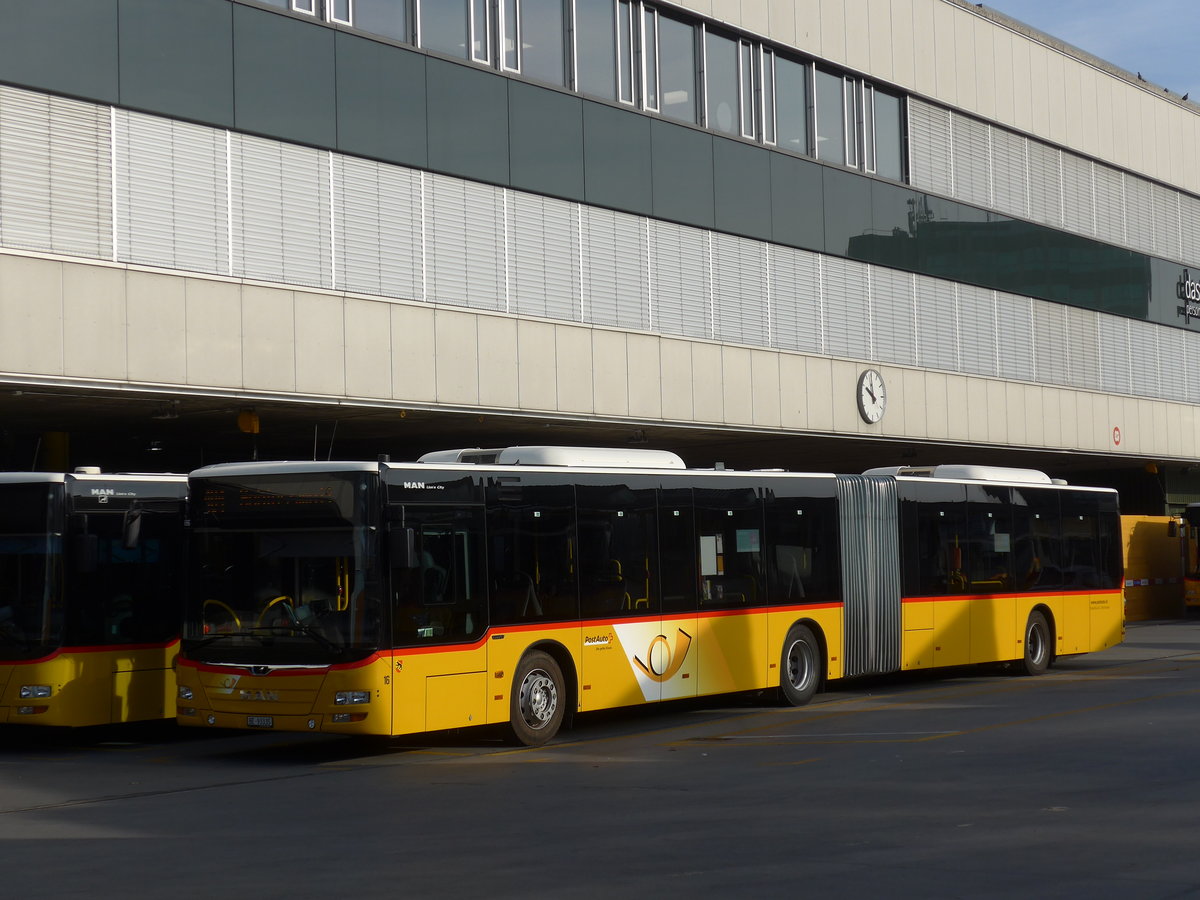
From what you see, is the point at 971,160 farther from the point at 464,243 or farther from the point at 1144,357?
the point at 464,243

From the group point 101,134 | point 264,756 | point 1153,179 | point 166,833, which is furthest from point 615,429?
point 1153,179

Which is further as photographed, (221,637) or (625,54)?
(625,54)

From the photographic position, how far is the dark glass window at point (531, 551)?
606 inches

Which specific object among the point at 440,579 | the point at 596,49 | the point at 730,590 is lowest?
the point at 730,590


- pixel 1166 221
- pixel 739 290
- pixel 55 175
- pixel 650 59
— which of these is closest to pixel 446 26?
pixel 650 59

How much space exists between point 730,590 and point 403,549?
5540mm

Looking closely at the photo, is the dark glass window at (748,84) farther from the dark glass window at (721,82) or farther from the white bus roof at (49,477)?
the white bus roof at (49,477)

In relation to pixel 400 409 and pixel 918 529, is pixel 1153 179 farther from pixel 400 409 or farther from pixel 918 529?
pixel 400 409

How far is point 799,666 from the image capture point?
19734 millimetres

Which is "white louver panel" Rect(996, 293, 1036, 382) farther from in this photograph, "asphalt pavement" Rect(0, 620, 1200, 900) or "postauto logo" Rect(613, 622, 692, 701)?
"postauto logo" Rect(613, 622, 692, 701)

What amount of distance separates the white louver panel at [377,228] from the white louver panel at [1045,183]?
19.1 metres

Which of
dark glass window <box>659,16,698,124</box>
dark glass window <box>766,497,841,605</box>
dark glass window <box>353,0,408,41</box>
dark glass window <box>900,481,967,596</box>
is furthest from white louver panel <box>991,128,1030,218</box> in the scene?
dark glass window <box>766,497,841,605</box>

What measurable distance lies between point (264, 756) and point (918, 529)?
10274 millimetres

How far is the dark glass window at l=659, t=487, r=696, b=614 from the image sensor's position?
17.6 metres
